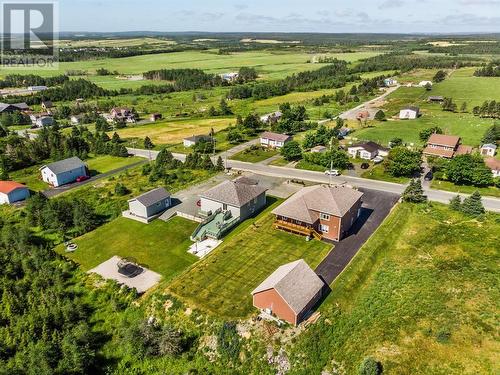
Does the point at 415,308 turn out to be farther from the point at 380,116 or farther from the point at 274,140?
the point at 380,116

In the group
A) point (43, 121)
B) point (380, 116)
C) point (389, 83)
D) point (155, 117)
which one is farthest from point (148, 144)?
point (389, 83)

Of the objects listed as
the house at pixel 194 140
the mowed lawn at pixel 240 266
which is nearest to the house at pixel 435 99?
the house at pixel 194 140

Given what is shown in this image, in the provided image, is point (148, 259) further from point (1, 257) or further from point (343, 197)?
point (343, 197)

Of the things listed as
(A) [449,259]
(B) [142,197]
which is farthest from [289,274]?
(B) [142,197]

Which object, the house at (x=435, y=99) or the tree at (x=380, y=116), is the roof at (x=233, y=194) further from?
the house at (x=435, y=99)

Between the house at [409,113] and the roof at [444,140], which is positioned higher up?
the house at [409,113]

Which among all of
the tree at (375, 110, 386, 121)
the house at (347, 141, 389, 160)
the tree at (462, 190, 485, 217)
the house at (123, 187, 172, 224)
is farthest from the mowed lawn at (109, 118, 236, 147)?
the tree at (462, 190, 485, 217)

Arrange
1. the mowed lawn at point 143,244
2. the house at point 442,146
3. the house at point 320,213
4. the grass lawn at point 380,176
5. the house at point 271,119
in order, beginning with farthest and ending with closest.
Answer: the house at point 271,119 < the house at point 442,146 < the grass lawn at point 380,176 < the house at point 320,213 < the mowed lawn at point 143,244

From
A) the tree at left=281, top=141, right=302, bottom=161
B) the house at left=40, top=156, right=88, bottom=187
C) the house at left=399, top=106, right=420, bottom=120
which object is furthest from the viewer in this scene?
the house at left=399, top=106, right=420, bottom=120

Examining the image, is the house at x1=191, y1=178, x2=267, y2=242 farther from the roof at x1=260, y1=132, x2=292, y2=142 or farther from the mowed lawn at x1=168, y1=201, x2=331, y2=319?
the roof at x1=260, y1=132, x2=292, y2=142
